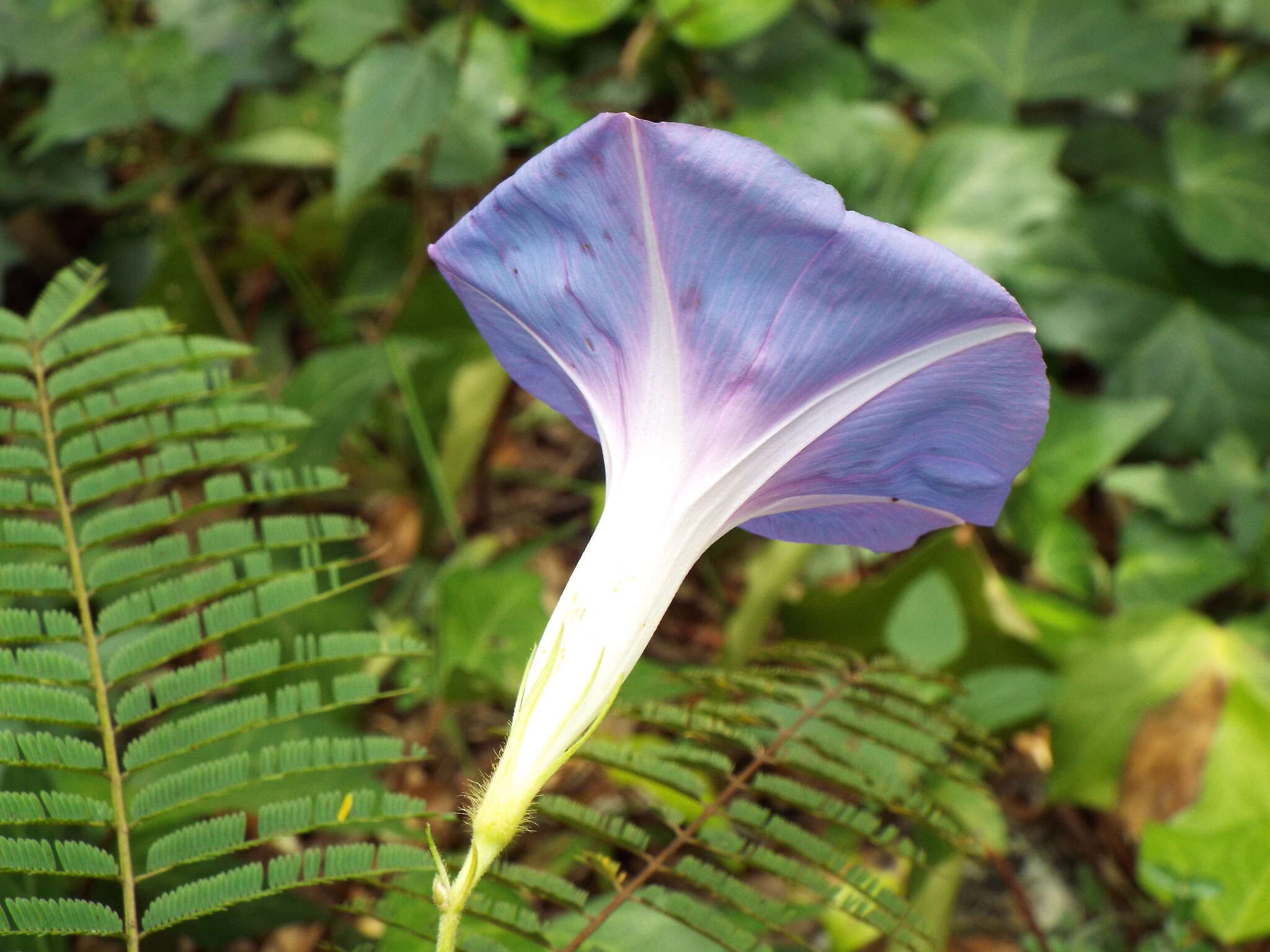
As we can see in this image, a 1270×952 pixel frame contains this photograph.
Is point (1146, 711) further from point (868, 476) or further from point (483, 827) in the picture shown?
point (483, 827)

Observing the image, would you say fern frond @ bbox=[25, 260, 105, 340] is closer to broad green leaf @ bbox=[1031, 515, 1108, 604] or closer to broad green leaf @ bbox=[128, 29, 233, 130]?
broad green leaf @ bbox=[128, 29, 233, 130]

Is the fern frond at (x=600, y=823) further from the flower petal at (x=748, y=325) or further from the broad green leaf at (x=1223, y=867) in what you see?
the broad green leaf at (x=1223, y=867)

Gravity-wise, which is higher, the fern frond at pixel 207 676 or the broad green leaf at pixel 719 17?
the broad green leaf at pixel 719 17

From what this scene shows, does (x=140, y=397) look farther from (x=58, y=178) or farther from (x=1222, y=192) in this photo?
(x=1222, y=192)

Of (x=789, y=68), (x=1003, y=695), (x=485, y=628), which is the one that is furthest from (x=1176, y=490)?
(x=485, y=628)

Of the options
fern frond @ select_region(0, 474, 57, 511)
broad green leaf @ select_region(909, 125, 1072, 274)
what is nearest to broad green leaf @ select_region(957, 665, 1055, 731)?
broad green leaf @ select_region(909, 125, 1072, 274)

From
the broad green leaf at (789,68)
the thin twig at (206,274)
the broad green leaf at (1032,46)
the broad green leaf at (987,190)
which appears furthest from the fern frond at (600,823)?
the broad green leaf at (1032,46)

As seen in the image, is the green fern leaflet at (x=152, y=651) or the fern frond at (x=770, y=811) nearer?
the green fern leaflet at (x=152, y=651)

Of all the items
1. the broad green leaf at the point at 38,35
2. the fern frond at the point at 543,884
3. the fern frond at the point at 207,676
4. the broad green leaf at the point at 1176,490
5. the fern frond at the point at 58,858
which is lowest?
the broad green leaf at the point at 1176,490
